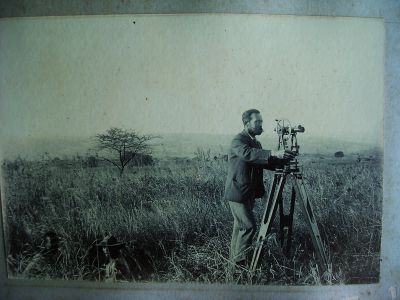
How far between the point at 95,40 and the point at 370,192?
1.89 m

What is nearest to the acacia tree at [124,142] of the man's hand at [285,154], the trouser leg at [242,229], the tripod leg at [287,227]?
the trouser leg at [242,229]

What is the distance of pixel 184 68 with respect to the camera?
78.4 inches

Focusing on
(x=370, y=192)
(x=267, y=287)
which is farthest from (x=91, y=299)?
(x=370, y=192)

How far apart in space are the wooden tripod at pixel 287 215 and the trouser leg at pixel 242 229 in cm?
6

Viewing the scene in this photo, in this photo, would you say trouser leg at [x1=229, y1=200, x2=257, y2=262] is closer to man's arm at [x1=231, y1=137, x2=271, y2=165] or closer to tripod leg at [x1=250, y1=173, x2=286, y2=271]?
tripod leg at [x1=250, y1=173, x2=286, y2=271]

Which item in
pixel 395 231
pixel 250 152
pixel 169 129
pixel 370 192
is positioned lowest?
pixel 395 231

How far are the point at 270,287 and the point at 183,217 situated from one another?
2.26 ft

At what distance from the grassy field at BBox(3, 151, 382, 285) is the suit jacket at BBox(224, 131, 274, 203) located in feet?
0.19

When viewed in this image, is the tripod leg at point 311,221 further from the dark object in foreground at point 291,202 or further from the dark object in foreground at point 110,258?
the dark object in foreground at point 110,258

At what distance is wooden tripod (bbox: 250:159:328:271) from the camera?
2018 mm

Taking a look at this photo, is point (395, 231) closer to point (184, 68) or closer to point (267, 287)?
point (267, 287)

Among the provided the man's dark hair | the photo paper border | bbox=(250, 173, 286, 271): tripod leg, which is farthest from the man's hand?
the photo paper border

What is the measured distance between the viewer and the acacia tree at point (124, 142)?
6.70 feet

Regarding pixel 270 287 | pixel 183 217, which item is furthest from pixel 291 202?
pixel 183 217
